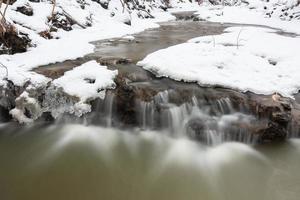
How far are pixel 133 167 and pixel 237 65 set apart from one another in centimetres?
374

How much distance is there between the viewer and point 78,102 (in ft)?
20.2

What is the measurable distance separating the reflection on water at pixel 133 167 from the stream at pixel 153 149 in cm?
1

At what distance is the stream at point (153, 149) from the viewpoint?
4309 millimetres

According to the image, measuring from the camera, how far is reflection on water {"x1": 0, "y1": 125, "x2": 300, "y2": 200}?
4238mm

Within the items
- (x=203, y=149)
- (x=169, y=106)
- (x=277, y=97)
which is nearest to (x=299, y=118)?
(x=277, y=97)

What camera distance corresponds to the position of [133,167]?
15.8 ft

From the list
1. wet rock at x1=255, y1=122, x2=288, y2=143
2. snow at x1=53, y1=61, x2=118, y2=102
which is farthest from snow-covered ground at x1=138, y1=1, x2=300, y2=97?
snow at x1=53, y1=61, x2=118, y2=102

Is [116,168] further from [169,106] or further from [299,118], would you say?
[299,118]

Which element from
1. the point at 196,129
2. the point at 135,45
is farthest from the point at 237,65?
the point at 135,45

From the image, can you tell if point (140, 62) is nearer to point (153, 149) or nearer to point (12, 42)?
point (153, 149)

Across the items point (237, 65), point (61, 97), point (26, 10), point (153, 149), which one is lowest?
point (153, 149)

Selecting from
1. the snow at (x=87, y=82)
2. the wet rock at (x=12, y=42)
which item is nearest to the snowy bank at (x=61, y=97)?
Answer: the snow at (x=87, y=82)

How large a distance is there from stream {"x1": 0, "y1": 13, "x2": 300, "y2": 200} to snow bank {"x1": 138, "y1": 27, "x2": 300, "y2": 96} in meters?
0.26

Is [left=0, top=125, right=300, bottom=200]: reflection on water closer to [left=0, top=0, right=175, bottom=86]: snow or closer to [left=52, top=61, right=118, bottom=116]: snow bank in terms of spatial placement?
[left=52, top=61, right=118, bottom=116]: snow bank
